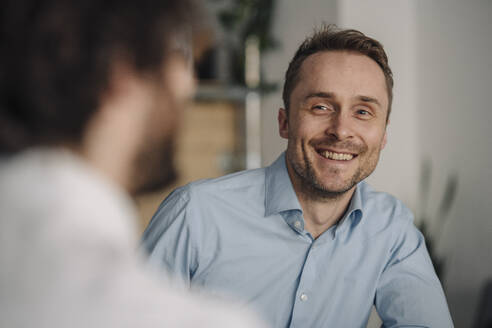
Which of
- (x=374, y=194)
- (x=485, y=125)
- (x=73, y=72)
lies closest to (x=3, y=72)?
(x=73, y=72)

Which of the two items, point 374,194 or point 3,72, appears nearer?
point 3,72

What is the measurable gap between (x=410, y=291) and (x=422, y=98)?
1320 millimetres

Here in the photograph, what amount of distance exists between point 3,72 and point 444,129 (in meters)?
2.04

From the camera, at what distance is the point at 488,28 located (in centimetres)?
186

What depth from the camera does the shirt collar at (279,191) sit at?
1.18 m

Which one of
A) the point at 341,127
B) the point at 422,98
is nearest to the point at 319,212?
the point at 341,127

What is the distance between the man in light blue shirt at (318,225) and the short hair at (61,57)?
0.76 metres

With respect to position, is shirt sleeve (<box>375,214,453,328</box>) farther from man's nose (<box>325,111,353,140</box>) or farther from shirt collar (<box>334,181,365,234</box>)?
man's nose (<box>325,111,353,140</box>)

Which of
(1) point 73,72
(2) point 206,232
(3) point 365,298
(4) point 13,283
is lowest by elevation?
(3) point 365,298

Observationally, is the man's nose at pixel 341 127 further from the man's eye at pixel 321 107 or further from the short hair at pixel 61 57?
the short hair at pixel 61 57

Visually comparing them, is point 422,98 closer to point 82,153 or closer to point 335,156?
point 335,156

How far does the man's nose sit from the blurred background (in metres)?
0.64

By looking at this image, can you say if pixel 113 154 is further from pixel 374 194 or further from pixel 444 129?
pixel 444 129

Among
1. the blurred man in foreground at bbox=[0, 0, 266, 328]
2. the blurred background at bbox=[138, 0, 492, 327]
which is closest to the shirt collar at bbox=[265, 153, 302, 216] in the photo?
the blurred background at bbox=[138, 0, 492, 327]
